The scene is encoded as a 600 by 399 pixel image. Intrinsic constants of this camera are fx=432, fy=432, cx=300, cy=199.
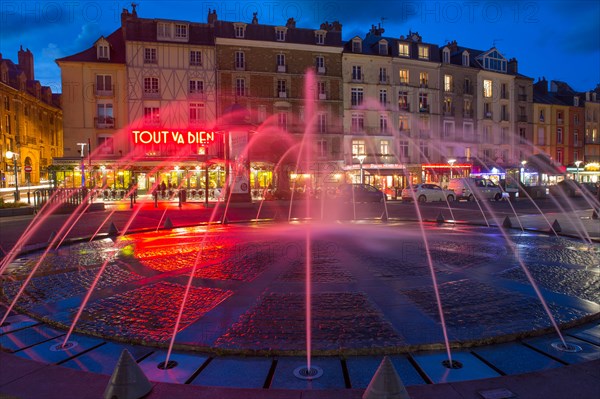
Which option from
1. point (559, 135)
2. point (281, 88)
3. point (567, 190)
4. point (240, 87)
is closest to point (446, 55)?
point (567, 190)

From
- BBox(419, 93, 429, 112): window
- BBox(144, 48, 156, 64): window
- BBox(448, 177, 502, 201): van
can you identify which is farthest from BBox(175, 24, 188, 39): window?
BBox(448, 177, 502, 201): van

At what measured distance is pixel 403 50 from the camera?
50.9 m

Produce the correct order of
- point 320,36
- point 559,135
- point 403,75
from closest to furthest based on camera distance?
point 320,36, point 403,75, point 559,135

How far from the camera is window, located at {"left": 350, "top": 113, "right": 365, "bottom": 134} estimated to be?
162ft

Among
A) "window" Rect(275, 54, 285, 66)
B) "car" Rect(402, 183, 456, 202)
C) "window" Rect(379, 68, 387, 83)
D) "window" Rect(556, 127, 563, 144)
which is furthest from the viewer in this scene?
"window" Rect(556, 127, 563, 144)

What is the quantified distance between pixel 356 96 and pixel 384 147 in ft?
22.3

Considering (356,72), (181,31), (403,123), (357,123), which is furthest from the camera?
(403,123)

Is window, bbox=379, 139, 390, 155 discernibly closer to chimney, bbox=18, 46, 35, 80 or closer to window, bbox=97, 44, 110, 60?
window, bbox=97, 44, 110, 60

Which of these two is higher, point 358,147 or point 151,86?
point 151,86

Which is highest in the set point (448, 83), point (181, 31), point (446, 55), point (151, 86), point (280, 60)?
point (446, 55)

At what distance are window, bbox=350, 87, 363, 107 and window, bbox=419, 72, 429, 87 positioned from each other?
8.08 m

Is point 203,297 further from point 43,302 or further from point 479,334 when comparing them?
point 479,334

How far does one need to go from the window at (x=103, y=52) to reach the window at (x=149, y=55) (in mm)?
3635

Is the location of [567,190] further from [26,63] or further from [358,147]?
[26,63]
